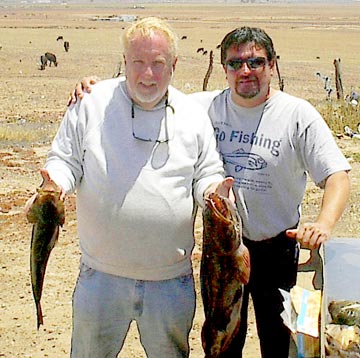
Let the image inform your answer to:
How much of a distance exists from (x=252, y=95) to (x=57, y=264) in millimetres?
4652

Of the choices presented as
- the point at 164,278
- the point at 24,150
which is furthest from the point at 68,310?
the point at 24,150

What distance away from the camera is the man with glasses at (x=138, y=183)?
11.9 feet

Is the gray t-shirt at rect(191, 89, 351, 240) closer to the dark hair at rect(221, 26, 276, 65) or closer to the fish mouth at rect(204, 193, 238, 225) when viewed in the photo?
the dark hair at rect(221, 26, 276, 65)

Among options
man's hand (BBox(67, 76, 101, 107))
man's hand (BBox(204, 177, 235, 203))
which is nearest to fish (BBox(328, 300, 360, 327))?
man's hand (BBox(204, 177, 235, 203))

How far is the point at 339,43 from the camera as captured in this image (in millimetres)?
54000

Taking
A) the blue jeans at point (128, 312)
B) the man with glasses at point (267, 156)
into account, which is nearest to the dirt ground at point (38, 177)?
the man with glasses at point (267, 156)

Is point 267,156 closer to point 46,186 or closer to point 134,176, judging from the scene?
point 134,176

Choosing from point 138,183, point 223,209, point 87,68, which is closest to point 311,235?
point 223,209

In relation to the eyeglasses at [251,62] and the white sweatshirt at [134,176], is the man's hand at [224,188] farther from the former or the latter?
the eyeglasses at [251,62]

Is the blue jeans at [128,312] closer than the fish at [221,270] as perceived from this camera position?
No

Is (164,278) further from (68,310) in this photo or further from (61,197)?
(68,310)

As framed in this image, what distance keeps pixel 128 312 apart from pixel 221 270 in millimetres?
736

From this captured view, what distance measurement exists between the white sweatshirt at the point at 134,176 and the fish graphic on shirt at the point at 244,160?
32 cm

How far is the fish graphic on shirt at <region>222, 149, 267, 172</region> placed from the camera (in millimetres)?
4043
